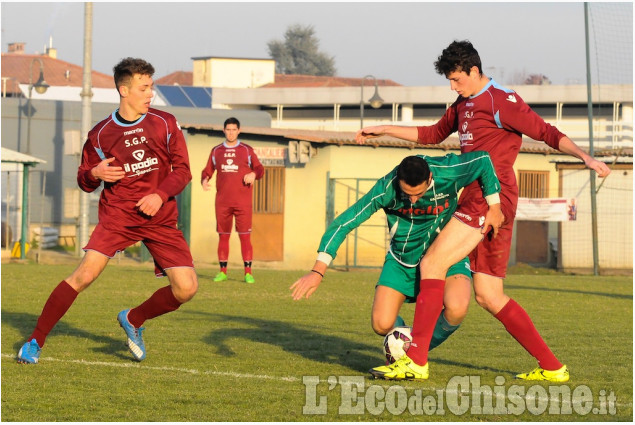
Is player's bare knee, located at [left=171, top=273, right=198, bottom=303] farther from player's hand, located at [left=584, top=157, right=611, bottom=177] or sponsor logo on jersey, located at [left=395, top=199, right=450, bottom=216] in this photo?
player's hand, located at [left=584, top=157, right=611, bottom=177]

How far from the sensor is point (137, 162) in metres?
8.26

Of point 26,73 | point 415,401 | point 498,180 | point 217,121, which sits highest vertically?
point 26,73

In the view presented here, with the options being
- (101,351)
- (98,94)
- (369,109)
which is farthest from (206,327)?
(369,109)

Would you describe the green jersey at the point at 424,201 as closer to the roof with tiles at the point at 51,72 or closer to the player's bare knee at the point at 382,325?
the player's bare knee at the point at 382,325

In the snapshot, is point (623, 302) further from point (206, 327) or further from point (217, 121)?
point (217, 121)

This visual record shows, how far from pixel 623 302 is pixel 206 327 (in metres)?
7.10

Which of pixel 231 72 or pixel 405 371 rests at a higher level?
pixel 231 72

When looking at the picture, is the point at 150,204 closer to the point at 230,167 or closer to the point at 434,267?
the point at 434,267

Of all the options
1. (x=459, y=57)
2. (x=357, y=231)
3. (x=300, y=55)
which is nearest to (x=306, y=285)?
(x=459, y=57)

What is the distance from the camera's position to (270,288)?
52.7 feet

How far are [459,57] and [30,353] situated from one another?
3.95 m

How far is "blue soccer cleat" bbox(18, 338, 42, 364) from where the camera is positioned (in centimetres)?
812

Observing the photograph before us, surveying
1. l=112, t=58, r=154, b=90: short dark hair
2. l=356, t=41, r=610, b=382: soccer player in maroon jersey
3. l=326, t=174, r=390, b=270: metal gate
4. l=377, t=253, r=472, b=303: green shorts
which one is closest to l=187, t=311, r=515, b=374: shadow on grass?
l=356, t=41, r=610, b=382: soccer player in maroon jersey

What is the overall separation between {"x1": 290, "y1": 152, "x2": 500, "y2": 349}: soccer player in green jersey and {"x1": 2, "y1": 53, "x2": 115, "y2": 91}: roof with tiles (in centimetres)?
6815
